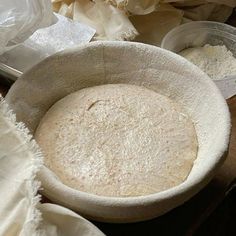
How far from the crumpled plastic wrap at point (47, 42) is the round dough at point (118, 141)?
114mm

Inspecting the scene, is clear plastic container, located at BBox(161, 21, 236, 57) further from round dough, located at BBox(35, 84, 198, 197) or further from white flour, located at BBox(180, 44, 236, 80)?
round dough, located at BBox(35, 84, 198, 197)

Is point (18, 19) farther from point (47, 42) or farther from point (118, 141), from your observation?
point (118, 141)

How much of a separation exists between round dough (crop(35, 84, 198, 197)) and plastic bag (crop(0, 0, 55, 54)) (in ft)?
0.43

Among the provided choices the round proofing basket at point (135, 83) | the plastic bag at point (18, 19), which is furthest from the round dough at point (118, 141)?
the plastic bag at point (18, 19)

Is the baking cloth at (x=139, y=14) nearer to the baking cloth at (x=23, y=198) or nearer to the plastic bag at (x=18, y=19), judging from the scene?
the plastic bag at (x=18, y=19)

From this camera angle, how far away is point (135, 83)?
33.7 inches

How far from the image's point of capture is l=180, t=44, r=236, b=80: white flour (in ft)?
3.02

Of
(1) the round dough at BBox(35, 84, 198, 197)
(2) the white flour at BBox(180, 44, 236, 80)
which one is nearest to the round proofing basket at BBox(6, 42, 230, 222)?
(1) the round dough at BBox(35, 84, 198, 197)

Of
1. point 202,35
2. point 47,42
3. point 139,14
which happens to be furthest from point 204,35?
point 47,42

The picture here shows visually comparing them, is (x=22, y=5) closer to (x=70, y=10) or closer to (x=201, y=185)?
(x=70, y=10)

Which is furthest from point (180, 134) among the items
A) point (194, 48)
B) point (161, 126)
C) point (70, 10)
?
point (70, 10)

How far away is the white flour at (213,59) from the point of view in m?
0.92

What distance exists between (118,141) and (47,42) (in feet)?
0.93

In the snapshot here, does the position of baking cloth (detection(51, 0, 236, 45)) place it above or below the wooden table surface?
above
